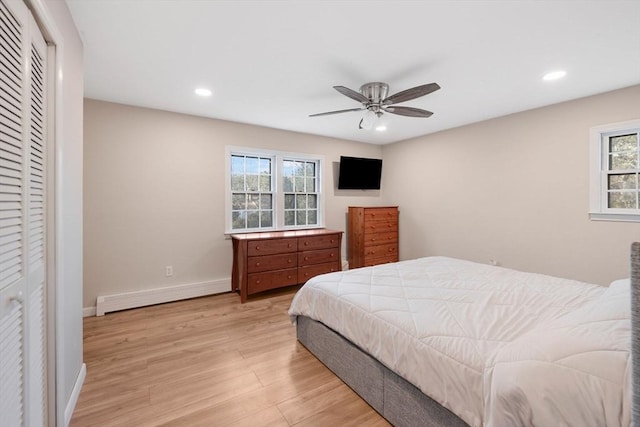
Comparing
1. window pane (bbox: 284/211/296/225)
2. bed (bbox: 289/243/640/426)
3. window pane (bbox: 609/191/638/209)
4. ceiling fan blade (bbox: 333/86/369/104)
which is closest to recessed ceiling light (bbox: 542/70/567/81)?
window pane (bbox: 609/191/638/209)

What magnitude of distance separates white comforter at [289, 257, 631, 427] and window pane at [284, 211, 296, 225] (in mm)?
2270

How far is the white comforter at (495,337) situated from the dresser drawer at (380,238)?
2.22m

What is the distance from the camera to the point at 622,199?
296cm

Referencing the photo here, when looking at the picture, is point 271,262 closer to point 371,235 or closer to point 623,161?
point 371,235

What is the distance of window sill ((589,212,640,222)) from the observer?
280 centimetres

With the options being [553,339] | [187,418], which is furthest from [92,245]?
[553,339]

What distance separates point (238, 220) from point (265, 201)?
20.6 inches

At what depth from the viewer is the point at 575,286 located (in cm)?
209

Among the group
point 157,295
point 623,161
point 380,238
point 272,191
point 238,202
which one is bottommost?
point 157,295

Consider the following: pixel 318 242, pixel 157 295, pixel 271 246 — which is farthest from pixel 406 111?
pixel 157 295

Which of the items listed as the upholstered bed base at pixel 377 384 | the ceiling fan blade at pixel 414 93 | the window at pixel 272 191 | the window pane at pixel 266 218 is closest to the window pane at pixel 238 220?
the window at pixel 272 191

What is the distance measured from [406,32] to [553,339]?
6.51 ft

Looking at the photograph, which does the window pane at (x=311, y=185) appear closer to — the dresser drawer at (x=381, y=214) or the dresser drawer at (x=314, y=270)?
the dresser drawer at (x=381, y=214)

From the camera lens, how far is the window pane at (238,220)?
4125 mm
